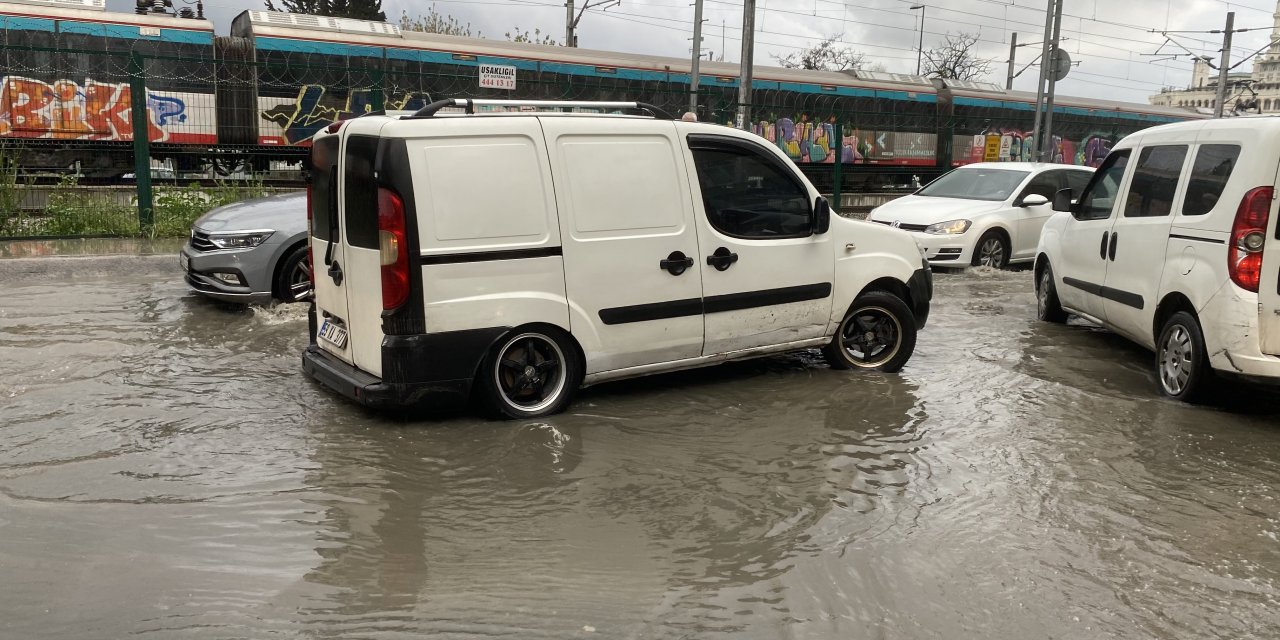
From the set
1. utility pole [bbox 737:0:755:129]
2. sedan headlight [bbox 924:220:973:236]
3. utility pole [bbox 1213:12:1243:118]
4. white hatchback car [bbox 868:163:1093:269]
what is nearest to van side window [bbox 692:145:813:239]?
white hatchback car [bbox 868:163:1093:269]

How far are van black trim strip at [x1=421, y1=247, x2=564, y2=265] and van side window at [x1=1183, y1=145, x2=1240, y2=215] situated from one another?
12.9 ft

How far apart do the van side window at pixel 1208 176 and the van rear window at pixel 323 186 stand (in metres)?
5.12

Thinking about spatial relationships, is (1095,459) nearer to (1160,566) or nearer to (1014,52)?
(1160,566)

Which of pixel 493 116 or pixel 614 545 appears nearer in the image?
pixel 614 545

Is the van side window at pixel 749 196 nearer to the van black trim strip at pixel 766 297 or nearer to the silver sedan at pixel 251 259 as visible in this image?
the van black trim strip at pixel 766 297

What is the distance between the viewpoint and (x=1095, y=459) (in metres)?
5.15

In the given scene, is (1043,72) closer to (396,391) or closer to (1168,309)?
(1168,309)

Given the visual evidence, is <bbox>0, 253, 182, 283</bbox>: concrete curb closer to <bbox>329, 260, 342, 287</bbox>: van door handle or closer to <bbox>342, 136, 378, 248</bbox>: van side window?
<bbox>329, 260, 342, 287</bbox>: van door handle

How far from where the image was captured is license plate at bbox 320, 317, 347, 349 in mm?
5570

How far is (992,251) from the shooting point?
41.4 feet

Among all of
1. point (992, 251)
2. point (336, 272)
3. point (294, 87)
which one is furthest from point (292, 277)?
point (294, 87)

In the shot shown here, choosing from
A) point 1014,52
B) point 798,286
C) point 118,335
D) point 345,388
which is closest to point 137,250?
point 118,335

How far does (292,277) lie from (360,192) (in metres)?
3.49

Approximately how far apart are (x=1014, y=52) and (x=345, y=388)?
4813 centimetres
